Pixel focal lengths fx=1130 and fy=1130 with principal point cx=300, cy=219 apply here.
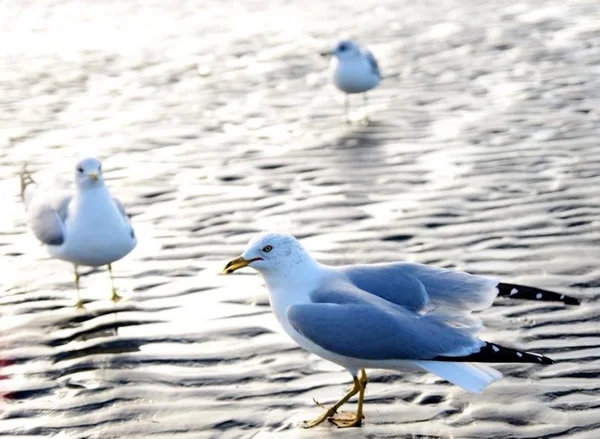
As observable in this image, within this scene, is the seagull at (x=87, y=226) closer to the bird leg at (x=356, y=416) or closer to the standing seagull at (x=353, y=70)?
the bird leg at (x=356, y=416)

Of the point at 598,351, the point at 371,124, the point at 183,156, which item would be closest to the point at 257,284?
the point at 598,351

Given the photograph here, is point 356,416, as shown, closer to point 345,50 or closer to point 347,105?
point 347,105

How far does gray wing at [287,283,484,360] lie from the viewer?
500cm

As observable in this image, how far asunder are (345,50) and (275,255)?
784 centimetres

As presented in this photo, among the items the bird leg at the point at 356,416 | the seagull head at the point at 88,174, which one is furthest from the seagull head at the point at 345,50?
the bird leg at the point at 356,416

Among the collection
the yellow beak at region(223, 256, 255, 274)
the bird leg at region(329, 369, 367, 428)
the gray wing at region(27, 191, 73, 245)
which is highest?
the yellow beak at region(223, 256, 255, 274)

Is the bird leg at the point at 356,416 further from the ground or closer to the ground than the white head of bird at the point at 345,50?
Result: closer to the ground

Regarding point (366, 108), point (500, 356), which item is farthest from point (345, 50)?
point (500, 356)

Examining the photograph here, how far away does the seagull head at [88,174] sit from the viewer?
23.2 feet

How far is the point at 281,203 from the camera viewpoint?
29.1 feet

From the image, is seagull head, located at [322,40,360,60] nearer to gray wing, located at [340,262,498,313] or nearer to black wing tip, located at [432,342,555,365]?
gray wing, located at [340,262,498,313]

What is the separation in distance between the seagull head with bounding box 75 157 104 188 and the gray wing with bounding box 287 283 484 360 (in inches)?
91.9

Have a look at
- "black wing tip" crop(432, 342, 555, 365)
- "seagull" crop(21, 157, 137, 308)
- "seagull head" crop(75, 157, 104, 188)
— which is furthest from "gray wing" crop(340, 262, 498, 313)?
"seagull head" crop(75, 157, 104, 188)

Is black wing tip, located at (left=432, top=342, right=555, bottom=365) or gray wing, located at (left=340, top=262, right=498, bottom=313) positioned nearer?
black wing tip, located at (left=432, top=342, right=555, bottom=365)
